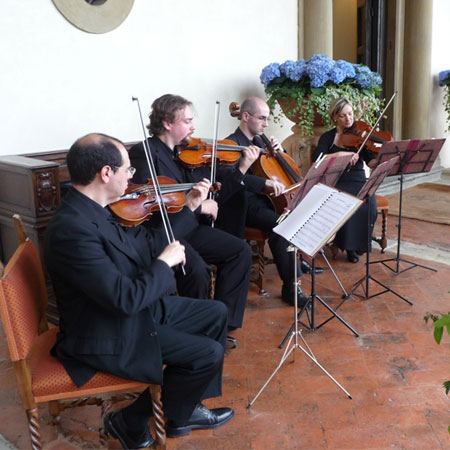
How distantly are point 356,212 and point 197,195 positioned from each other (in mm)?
1799

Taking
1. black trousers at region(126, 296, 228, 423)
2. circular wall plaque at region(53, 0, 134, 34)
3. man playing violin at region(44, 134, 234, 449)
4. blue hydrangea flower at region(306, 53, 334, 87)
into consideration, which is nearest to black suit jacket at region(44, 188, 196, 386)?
man playing violin at region(44, 134, 234, 449)

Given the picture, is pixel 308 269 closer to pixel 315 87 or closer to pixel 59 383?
pixel 315 87

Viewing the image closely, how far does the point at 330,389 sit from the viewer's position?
2.65 m

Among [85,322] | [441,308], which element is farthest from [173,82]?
[85,322]

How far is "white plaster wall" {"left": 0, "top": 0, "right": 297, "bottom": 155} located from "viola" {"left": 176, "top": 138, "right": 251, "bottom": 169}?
1.04 m

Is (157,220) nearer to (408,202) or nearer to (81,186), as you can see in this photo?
(81,186)

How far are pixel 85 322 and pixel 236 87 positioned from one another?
11.6ft

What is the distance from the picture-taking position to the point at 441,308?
3.52 metres

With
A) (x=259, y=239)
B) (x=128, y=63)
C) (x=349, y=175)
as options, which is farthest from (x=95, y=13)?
(x=349, y=175)

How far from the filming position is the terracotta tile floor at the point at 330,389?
230 cm

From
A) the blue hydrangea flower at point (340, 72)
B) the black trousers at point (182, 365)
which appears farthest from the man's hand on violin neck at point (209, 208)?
the blue hydrangea flower at point (340, 72)

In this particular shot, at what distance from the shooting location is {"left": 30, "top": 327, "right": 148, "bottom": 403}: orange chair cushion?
6.42 feet

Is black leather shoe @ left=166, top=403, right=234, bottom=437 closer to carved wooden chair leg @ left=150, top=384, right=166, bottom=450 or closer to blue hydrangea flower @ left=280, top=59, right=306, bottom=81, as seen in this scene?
carved wooden chair leg @ left=150, top=384, right=166, bottom=450

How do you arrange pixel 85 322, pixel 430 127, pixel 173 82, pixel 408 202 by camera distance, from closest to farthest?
pixel 85 322, pixel 173 82, pixel 408 202, pixel 430 127
